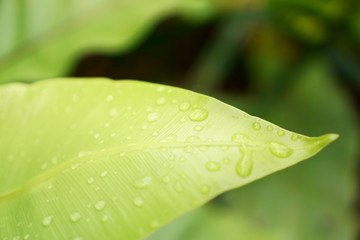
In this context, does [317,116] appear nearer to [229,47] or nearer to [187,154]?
[229,47]

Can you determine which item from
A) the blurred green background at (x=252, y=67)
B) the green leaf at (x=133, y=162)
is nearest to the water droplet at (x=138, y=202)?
the green leaf at (x=133, y=162)

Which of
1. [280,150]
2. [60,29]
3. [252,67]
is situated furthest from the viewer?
[252,67]

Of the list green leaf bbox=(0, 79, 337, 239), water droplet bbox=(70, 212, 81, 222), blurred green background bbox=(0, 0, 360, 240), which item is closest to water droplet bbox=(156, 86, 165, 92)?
green leaf bbox=(0, 79, 337, 239)

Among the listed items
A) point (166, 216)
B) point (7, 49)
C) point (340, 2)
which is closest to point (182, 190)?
point (166, 216)

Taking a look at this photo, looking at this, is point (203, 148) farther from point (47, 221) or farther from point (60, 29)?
point (60, 29)

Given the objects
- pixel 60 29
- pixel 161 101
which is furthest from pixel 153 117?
pixel 60 29

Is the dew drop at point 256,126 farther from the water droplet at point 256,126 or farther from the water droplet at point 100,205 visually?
the water droplet at point 100,205
